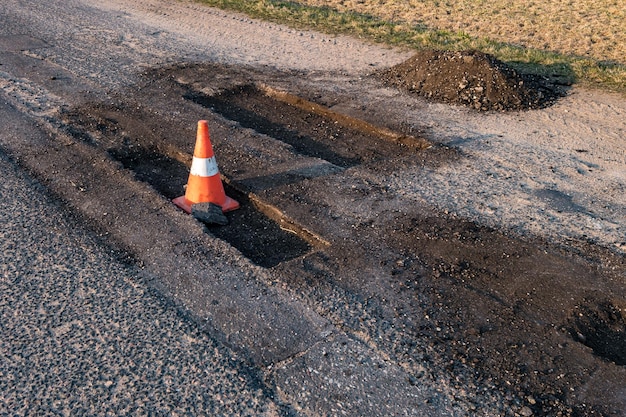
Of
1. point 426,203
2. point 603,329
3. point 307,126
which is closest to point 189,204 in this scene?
point 426,203

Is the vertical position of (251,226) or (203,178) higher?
(203,178)

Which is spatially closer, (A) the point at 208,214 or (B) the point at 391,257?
(B) the point at 391,257

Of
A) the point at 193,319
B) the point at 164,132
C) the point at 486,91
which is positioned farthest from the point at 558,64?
the point at 193,319

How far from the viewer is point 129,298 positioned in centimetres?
442

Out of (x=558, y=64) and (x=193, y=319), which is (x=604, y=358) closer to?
(x=193, y=319)

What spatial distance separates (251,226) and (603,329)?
2.77m

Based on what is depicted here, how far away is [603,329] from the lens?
4.33m

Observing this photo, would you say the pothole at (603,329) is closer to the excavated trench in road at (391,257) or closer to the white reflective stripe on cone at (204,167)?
the excavated trench in road at (391,257)

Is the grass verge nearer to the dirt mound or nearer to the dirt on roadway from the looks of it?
the dirt mound

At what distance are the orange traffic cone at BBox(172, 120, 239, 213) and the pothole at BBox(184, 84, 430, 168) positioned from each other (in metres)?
1.51

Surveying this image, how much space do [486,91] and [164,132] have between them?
4013 millimetres

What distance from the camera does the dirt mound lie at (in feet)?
26.9

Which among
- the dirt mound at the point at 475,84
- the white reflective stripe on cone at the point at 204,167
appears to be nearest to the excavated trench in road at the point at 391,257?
the white reflective stripe on cone at the point at 204,167

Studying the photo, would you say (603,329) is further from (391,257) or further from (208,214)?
(208,214)
